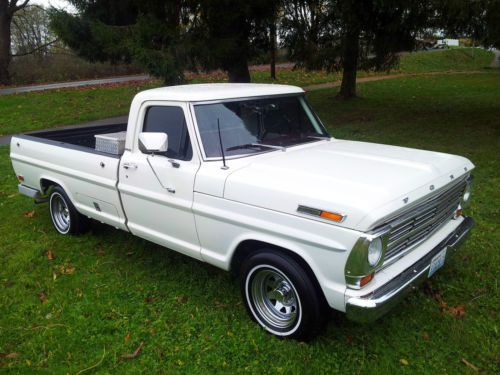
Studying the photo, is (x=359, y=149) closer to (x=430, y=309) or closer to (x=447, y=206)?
(x=447, y=206)

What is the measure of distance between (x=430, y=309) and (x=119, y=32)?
9.49 metres

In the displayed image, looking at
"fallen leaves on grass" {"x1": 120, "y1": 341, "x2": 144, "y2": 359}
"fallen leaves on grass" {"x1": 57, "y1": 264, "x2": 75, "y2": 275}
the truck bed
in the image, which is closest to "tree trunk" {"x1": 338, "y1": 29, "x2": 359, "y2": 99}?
the truck bed

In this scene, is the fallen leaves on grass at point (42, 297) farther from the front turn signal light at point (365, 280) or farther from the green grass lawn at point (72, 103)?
the green grass lawn at point (72, 103)

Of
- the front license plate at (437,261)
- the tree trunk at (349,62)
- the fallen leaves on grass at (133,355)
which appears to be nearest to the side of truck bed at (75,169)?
the fallen leaves on grass at (133,355)

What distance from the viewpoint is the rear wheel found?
538 centimetres

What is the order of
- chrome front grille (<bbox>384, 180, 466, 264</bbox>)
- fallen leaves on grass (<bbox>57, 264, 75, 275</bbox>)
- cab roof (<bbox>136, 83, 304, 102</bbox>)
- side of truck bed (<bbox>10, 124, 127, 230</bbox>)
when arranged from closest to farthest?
1. chrome front grille (<bbox>384, 180, 466, 264</bbox>)
2. cab roof (<bbox>136, 83, 304, 102</bbox>)
3. side of truck bed (<bbox>10, 124, 127, 230</bbox>)
4. fallen leaves on grass (<bbox>57, 264, 75, 275</bbox>)

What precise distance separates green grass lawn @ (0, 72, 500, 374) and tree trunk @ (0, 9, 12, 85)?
21.8 m

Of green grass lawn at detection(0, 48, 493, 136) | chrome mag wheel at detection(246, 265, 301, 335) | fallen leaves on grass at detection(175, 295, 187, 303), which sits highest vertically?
chrome mag wheel at detection(246, 265, 301, 335)

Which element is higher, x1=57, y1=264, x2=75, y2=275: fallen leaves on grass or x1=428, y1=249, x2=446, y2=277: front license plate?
x1=428, y1=249, x2=446, y2=277: front license plate

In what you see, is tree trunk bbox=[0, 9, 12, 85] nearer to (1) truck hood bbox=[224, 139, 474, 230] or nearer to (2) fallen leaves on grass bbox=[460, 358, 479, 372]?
(1) truck hood bbox=[224, 139, 474, 230]

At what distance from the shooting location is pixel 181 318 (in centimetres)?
385

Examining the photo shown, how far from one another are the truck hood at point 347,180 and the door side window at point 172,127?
0.64 m

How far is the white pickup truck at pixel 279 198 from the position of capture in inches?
114

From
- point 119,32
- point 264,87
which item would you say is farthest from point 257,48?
point 264,87
